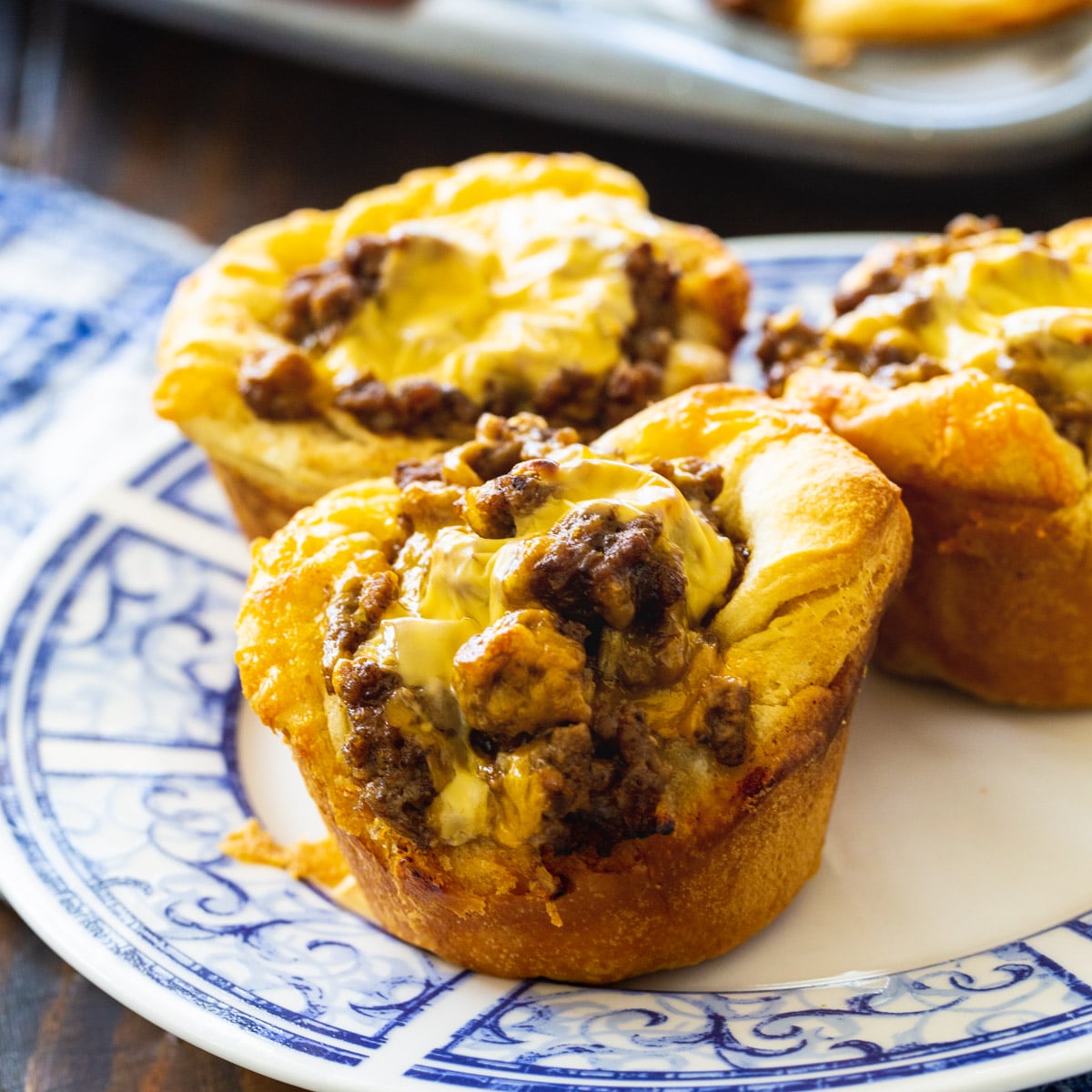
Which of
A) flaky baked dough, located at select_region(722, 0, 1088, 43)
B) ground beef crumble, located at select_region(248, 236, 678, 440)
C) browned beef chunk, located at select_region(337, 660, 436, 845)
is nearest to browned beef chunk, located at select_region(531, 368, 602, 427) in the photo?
ground beef crumble, located at select_region(248, 236, 678, 440)

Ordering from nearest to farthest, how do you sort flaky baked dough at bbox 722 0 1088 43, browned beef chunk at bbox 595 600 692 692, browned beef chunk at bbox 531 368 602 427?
browned beef chunk at bbox 595 600 692 692 < browned beef chunk at bbox 531 368 602 427 < flaky baked dough at bbox 722 0 1088 43

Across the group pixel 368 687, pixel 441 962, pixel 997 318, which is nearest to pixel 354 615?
pixel 368 687

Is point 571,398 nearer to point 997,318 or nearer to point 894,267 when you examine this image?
point 894,267

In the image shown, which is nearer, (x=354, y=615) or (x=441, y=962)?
(x=354, y=615)

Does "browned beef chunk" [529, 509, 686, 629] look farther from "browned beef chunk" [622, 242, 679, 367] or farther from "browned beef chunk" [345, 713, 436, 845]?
"browned beef chunk" [622, 242, 679, 367]

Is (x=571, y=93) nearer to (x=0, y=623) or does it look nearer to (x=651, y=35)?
(x=651, y=35)

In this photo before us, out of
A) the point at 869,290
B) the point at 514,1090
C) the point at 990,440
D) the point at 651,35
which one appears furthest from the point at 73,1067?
the point at 651,35
